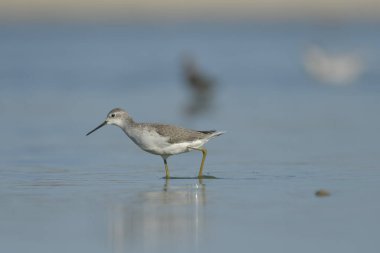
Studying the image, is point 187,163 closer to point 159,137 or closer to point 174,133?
point 174,133

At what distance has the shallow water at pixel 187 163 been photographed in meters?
7.73

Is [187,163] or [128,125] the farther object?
[187,163]

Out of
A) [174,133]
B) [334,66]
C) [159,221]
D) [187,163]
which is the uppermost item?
[334,66]

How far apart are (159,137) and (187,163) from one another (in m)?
1.48

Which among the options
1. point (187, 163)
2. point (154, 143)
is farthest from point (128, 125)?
point (187, 163)

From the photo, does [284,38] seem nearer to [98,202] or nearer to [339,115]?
[339,115]

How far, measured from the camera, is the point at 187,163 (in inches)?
497

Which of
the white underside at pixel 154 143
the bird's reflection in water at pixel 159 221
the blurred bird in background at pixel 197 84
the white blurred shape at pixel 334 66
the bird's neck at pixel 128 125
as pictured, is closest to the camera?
the bird's reflection in water at pixel 159 221

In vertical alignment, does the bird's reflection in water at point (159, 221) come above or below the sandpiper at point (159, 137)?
below

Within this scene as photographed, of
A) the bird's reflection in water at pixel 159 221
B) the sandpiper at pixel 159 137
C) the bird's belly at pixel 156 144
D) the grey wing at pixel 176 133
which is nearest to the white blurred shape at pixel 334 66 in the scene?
the grey wing at pixel 176 133

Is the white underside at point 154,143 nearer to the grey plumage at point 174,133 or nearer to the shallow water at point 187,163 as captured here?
the grey plumage at point 174,133

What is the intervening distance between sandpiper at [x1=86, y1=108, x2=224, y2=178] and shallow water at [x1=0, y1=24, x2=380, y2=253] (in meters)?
0.33

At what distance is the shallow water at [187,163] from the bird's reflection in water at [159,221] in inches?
0.6

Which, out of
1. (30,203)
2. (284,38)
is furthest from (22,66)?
(30,203)
